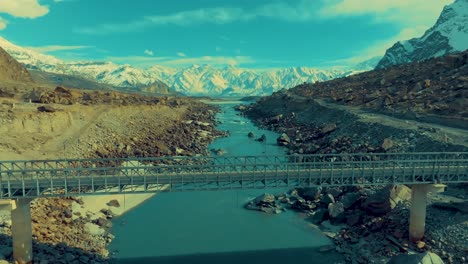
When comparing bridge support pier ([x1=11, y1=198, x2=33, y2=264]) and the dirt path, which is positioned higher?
the dirt path

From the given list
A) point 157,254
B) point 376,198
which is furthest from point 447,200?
point 157,254

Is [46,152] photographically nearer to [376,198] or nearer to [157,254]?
[157,254]

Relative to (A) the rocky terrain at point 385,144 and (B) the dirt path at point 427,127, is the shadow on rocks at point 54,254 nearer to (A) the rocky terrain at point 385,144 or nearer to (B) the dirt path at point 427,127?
(A) the rocky terrain at point 385,144

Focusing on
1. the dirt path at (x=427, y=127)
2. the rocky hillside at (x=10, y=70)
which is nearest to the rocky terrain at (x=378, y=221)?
the dirt path at (x=427, y=127)

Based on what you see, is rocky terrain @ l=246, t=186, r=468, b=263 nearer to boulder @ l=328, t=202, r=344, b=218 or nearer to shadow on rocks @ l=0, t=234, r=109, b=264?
boulder @ l=328, t=202, r=344, b=218

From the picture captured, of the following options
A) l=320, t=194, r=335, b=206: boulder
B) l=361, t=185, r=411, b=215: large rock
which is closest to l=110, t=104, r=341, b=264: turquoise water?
l=320, t=194, r=335, b=206: boulder

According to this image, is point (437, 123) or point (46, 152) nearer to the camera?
point (46, 152)
